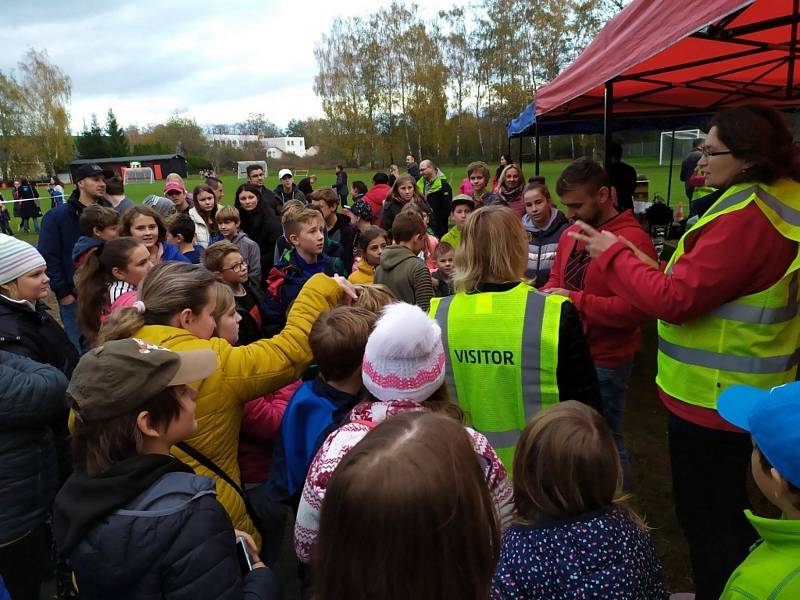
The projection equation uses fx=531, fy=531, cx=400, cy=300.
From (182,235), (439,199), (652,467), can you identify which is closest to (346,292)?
(652,467)

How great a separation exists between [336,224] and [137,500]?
16.3 ft

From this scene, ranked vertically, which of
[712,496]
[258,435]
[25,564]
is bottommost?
[25,564]

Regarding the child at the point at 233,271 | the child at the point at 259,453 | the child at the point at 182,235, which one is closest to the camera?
the child at the point at 259,453

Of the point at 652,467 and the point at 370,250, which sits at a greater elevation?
the point at 370,250

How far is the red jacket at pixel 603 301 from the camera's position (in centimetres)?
247

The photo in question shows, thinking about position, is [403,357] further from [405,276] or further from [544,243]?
[544,243]

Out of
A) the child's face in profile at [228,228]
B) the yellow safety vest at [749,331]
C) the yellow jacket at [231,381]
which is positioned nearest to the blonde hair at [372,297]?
the yellow jacket at [231,381]

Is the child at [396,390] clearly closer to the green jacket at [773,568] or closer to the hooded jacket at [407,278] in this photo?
the green jacket at [773,568]

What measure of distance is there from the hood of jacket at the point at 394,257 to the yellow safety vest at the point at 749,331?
6.18 ft

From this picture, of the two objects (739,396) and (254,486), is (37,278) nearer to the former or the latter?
(254,486)

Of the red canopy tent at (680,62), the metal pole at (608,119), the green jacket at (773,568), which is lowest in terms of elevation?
the green jacket at (773,568)

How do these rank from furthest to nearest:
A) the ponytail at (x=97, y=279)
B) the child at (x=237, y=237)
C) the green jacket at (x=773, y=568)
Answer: the child at (x=237, y=237)
the ponytail at (x=97, y=279)
the green jacket at (x=773, y=568)

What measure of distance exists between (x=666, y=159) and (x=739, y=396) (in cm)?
3796

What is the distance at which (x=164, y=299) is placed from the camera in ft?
6.22
